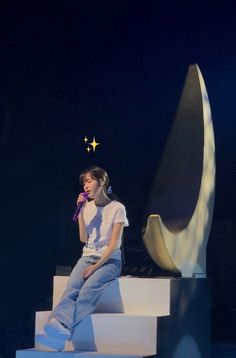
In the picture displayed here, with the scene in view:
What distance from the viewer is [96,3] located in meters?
6.04

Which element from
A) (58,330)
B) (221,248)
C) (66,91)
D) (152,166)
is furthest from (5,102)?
(58,330)

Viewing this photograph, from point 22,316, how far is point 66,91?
203 cm

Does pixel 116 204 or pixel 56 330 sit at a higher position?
pixel 116 204

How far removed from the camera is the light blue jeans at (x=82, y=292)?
131 inches

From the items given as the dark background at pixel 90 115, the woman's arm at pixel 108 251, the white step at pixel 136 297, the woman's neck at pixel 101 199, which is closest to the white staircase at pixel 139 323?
the white step at pixel 136 297

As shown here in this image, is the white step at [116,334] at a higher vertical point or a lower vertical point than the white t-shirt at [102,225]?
lower

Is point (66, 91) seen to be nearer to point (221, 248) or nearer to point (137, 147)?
point (137, 147)

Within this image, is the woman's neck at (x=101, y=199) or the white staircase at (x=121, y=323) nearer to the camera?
the white staircase at (x=121, y=323)

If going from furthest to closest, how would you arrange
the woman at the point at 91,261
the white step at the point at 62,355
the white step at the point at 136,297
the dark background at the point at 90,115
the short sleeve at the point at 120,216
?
1. the dark background at the point at 90,115
2. the short sleeve at the point at 120,216
3. the white step at the point at 136,297
4. the woman at the point at 91,261
5. the white step at the point at 62,355

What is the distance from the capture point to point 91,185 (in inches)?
144

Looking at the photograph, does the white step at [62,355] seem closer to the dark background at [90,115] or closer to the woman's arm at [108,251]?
the woman's arm at [108,251]

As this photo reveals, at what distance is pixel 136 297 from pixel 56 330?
510 mm

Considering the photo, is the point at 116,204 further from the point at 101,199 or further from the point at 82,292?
the point at 82,292

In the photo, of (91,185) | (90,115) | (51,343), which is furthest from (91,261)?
(90,115)
